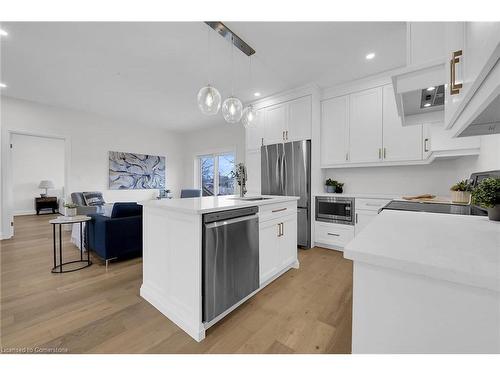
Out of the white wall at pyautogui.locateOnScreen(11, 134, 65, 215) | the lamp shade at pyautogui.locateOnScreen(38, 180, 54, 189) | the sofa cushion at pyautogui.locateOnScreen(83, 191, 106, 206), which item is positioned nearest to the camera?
the sofa cushion at pyautogui.locateOnScreen(83, 191, 106, 206)

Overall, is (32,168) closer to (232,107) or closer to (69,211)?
(69,211)

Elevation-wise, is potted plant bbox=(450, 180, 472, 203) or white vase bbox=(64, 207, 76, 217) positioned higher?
potted plant bbox=(450, 180, 472, 203)

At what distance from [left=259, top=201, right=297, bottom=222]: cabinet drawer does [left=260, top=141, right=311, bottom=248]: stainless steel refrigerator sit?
91cm

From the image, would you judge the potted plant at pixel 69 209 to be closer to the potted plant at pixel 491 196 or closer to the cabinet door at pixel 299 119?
the cabinet door at pixel 299 119

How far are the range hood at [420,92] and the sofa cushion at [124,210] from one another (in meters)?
3.02

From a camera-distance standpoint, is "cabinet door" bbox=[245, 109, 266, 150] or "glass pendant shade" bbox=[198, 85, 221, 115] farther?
"cabinet door" bbox=[245, 109, 266, 150]

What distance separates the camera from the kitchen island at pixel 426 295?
470 millimetres

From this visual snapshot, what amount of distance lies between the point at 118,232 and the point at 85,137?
347 cm

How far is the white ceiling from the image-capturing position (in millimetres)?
2156

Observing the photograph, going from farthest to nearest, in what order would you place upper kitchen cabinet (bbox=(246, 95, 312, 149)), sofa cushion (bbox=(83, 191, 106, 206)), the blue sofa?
sofa cushion (bbox=(83, 191, 106, 206)) < upper kitchen cabinet (bbox=(246, 95, 312, 149)) < the blue sofa

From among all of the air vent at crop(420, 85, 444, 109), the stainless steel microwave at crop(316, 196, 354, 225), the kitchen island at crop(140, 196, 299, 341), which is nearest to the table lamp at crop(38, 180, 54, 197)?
the kitchen island at crop(140, 196, 299, 341)

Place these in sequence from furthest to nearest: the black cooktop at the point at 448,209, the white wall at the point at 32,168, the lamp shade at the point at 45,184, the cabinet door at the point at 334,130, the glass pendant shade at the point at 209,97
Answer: the lamp shade at the point at 45,184 < the white wall at the point at 32,168 < the cabinet door at the point at 334,130 < the glass pendant shade at the point at 209,97 < the black cooktop at the point at 448,209

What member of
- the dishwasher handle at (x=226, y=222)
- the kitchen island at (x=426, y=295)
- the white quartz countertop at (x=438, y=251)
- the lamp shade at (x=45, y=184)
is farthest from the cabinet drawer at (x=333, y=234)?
the lamp shade at (x=45, y=184)

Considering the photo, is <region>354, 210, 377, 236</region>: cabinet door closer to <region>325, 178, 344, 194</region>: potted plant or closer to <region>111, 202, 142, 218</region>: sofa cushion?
<region>325, 178, 344, 194</region>: potted plant
